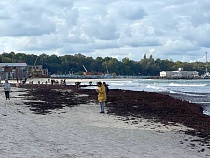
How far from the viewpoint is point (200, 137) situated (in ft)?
43.4

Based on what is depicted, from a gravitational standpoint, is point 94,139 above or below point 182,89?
above

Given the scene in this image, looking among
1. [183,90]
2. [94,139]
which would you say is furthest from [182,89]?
[94,139]

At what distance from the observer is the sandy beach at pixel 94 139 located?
31.7 ft

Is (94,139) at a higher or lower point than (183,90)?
higher

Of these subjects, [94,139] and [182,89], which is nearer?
[94,139]

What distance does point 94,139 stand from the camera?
11719 millimetres

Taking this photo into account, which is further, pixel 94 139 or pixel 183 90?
pixel 183 90

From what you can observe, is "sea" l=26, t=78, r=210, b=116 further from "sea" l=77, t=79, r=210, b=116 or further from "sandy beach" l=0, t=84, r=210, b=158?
"sandy beach" l=0, t=84, r=210, b=158

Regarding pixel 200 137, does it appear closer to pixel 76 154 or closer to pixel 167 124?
pixel 167 124

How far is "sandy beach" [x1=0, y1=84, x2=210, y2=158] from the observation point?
9648mm

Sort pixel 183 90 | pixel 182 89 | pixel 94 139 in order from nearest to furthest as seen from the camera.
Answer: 1. pixel 94 139
2. pixel 183 90
3. pixel 182 89

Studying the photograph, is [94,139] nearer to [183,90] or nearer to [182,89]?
[183,90]

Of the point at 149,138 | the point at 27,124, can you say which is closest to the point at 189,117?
the point at 149,138

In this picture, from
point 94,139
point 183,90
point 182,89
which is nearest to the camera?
point 94,139
